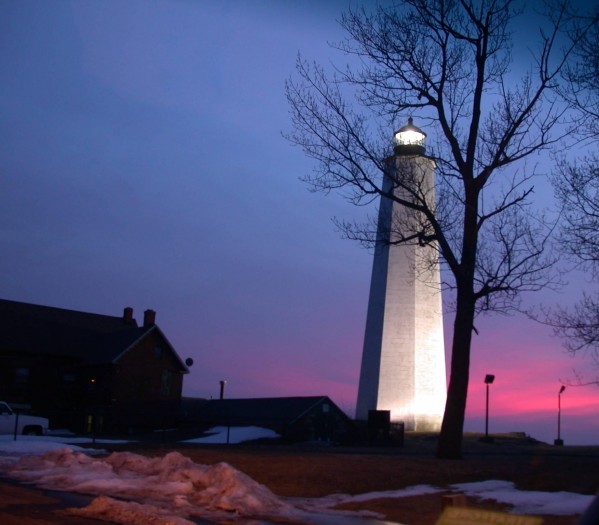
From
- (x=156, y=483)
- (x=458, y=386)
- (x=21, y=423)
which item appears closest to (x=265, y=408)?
(x=21, y=423)

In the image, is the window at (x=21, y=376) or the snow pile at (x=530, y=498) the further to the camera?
the window at (x=21, y=376)

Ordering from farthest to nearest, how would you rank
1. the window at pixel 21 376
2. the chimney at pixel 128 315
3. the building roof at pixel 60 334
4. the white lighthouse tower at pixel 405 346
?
the chimney at pixel 128 315, the building roof at pixel 60 334, the window at pixel 21 376, the white lighthouse tower at pixel 405 346

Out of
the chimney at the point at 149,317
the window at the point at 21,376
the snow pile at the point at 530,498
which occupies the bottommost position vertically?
the snow pile at the point at 530,498

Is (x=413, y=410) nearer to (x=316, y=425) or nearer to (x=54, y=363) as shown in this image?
(x=316, y=425)

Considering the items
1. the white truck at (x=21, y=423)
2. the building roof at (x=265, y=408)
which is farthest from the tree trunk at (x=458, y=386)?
the white truck at (x=21, y=423)

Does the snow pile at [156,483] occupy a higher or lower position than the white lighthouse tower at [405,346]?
lower

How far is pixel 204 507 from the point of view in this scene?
12.4m

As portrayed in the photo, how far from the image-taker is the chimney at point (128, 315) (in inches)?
2183

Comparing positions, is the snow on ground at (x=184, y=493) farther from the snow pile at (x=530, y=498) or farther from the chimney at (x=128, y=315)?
the chimney at (x=128, y=315)

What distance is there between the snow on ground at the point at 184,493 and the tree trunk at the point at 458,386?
4.92 meters

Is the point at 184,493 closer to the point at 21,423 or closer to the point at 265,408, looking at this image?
the point at 21,423

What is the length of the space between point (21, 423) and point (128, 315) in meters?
23.7

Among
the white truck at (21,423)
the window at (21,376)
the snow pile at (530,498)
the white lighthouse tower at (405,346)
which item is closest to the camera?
the snow pile at (530,498)

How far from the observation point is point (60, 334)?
161 feet
